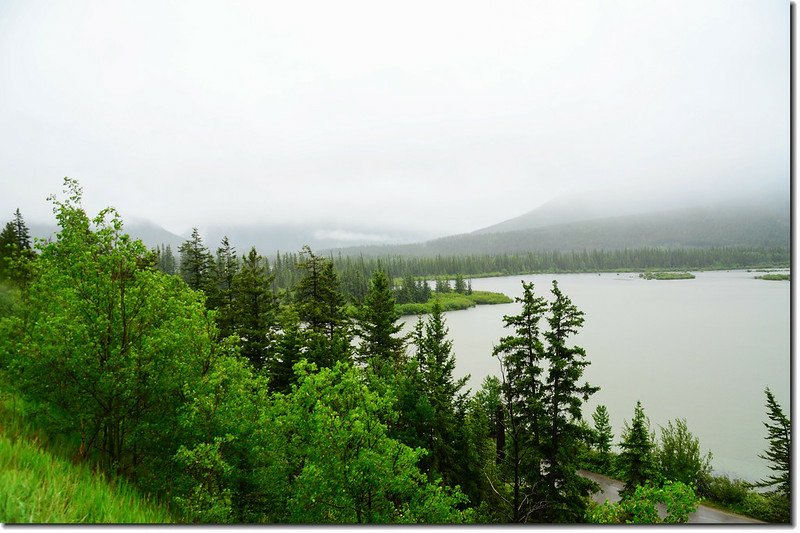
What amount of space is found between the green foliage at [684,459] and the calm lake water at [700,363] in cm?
80

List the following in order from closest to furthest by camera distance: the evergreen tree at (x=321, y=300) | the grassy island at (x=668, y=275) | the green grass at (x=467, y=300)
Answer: the evergreen tree at (x=321, y=300), the green grass at (x=467, y=300), the grassy island at (x=668, y=275)

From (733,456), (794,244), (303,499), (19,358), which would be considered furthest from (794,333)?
(733,456)

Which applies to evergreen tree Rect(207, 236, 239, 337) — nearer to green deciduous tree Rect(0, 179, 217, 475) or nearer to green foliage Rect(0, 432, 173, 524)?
green deciduous tree Rect(0, 179, 217, 475)

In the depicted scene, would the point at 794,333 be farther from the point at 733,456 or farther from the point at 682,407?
the point at 682,407

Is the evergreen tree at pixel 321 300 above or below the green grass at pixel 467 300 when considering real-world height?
above

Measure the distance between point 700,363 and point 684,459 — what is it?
10.8 metres

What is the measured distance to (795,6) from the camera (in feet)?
19.2

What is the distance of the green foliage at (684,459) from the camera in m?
18.7

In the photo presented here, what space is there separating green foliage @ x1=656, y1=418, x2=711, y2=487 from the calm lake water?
0.80m

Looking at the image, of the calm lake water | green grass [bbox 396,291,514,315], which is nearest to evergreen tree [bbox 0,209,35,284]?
the calm lake water

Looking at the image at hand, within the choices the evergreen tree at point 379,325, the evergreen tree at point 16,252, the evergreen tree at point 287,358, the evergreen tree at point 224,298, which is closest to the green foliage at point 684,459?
the evergreen tree at point 379,325

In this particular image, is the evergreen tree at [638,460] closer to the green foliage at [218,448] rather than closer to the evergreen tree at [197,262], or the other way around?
the green foliage at [218,448]

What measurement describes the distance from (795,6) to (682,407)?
23736mm

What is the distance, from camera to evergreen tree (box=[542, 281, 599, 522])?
1168cm
